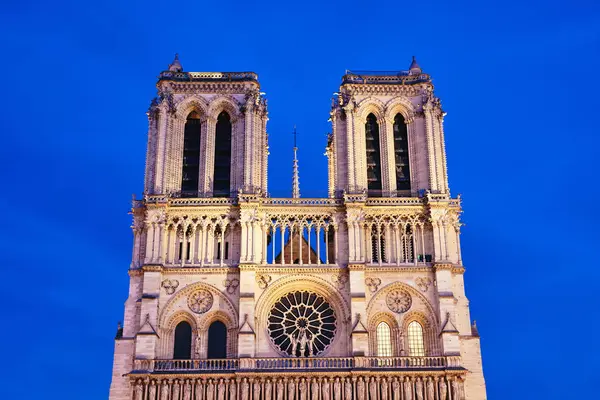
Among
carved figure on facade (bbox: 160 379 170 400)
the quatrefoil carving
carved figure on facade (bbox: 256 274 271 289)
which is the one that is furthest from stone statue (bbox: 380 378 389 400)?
the quatrefoil carving

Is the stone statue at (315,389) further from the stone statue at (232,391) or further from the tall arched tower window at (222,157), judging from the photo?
the tall arched tower window at (222,157)

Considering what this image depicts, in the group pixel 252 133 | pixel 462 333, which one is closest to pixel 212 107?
pixel 252 133

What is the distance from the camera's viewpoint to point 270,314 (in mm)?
53188

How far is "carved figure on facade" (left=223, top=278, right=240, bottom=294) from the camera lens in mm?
52969

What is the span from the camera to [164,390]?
49.2m

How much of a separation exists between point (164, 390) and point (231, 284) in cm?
825

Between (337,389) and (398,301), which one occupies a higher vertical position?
(398,301)

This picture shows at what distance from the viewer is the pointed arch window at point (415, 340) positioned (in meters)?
52.5

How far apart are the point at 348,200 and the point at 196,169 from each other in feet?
38.4

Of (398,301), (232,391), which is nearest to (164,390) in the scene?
(232,391)

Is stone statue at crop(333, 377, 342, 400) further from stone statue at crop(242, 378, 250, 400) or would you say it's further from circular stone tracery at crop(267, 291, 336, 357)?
stone statue at crop(242, 378, 250, 400)

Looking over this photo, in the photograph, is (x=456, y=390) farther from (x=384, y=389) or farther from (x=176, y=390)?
(x=176, y=390)

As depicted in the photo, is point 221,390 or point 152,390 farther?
point 221,390

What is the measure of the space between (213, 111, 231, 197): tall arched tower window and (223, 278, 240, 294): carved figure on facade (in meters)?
6.67
